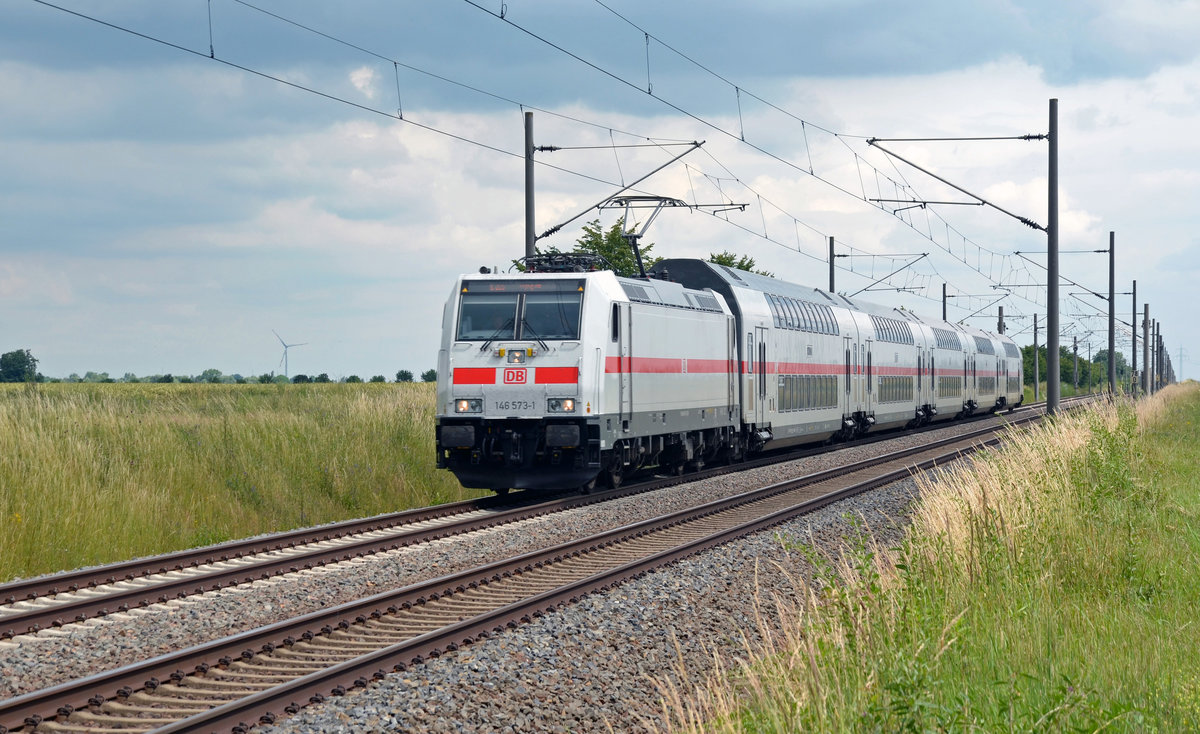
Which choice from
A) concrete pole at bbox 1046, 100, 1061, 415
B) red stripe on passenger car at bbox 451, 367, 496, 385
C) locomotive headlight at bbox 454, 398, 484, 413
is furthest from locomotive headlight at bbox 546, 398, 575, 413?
concrete pole at bbox 1046, 100, 1061, 415

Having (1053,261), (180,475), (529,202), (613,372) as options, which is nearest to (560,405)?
(613,372)

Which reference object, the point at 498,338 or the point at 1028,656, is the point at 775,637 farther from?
the point at 498,338

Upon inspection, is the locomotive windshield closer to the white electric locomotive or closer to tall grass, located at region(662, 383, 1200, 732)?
the white electric locomotive

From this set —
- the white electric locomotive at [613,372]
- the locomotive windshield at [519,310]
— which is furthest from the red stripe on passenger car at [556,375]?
the locomotive windshield at [519,310]

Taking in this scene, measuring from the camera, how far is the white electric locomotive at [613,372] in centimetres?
1788

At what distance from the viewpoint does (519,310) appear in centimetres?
1834

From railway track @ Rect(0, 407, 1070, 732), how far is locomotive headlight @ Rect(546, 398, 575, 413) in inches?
133

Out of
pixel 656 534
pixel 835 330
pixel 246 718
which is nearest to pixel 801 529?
pixel 656 534

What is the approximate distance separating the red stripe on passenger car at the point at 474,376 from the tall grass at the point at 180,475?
2302mm

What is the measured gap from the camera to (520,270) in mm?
20469

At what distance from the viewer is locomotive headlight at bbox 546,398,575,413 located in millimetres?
17703

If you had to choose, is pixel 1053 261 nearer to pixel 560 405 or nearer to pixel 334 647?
pixel 560 405

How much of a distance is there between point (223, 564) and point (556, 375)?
257 inches

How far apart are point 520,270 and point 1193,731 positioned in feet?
52.3
